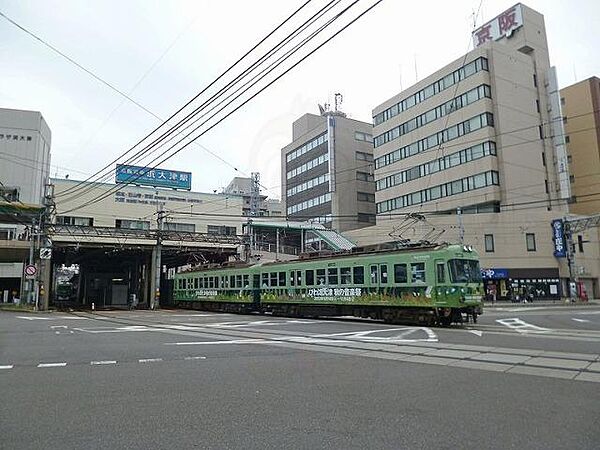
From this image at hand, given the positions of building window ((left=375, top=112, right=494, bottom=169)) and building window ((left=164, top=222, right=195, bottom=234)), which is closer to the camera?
building window ((left=375, top=112, right=494, bottom=169))

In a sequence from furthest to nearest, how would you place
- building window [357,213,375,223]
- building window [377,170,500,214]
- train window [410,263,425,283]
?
building window [357,213,375,223], building window [377,170,500,214], train window [410,263,425,283]

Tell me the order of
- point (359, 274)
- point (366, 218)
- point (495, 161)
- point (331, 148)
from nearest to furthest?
point (359, 274)
point (495, 161)
point (331, 148)
point (366, 218)

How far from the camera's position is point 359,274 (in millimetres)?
21422

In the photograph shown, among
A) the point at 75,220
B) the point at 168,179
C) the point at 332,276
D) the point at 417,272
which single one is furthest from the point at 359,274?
the point at 75,220

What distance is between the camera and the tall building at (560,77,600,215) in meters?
60.9

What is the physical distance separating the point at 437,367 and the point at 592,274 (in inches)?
1966

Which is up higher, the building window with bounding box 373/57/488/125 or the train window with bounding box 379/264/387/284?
the building window with bounding box 373/57/488/125

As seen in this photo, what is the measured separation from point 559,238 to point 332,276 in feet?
107

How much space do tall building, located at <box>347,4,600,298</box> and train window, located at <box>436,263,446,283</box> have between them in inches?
955

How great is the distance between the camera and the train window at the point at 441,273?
59.7 ft

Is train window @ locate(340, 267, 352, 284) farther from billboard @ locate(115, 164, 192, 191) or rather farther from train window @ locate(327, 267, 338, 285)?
billboard @ locate(115, 164, 192, 191)

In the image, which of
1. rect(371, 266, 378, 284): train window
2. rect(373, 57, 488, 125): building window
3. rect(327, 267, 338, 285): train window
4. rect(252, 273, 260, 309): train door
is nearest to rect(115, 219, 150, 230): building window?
rect(252, 273, 260, 309): train door

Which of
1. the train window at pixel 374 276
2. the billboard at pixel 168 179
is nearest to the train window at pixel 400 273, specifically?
the train window at pixel 374 276

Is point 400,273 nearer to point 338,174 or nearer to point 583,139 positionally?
point 338,174
